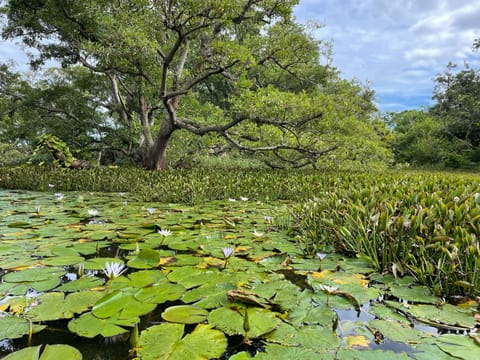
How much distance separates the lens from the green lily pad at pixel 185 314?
1.40 m

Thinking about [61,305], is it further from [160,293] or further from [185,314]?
[185,314]

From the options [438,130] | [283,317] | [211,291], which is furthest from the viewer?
[438,130]

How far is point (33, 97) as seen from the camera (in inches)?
420

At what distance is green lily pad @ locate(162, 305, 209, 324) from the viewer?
55.1 inches

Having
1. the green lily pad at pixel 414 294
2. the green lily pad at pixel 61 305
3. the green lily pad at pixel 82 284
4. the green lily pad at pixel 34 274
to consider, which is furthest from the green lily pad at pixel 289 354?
the green lily pad at pixel 34 274

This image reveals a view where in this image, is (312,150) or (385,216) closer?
(385,216)

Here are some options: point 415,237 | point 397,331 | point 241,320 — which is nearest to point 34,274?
point 241,320

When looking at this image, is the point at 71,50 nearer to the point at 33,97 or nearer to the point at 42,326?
the point at 33,97

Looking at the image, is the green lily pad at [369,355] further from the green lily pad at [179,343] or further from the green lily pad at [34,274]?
the green lily pad at [34,274]

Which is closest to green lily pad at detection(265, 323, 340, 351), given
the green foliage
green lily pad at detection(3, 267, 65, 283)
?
the green foliage

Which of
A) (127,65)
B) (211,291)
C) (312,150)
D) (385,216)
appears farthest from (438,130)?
(211,291)

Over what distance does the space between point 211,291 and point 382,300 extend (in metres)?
1.02

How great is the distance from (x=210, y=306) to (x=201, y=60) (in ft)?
25.2

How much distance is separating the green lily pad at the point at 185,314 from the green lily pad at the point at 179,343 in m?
0.05
